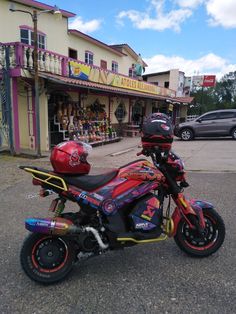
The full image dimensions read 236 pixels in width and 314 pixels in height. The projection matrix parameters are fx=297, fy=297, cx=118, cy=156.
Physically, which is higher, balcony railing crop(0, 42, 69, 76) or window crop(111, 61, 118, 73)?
window crop(111, 61, 118, 73)

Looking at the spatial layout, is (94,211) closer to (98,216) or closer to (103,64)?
(98,216)

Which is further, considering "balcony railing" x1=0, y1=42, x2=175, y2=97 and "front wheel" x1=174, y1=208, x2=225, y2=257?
"balcony railing" x1=0, y1=42, x2=175, y2=97

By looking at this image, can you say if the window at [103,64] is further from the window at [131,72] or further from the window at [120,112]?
the window at [131,72]

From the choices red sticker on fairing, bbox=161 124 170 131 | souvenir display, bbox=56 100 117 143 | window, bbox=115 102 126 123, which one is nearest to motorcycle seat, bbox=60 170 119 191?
red sticker on fairing, bbox=161 124 170 131

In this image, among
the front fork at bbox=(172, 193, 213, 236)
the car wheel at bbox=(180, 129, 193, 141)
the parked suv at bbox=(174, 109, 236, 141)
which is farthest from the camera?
the car wheel at bbox=(180, 129, 193, 141)

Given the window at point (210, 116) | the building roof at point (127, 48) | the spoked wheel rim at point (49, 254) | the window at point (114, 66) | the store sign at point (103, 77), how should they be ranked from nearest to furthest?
1. the spoked wheel rim at point (49, 254)
2. the store sign at point (103, 77)
3. the window at point (210, 116)
4. the window at point (114, 66)
5. the building roof at point (127, 48)

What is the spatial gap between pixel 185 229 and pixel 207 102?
66074 mm

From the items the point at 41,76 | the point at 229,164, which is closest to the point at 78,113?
the point at 41,76

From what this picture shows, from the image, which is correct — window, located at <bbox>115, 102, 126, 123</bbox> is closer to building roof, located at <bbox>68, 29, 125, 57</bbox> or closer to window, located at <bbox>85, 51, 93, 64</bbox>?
window, located at <bbox>85, 51, 93, 64</bbox>

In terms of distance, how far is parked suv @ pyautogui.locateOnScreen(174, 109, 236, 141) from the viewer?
1620 cm

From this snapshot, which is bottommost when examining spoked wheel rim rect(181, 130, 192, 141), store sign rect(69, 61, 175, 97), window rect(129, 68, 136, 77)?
spoked wheel rim rect(181, 130, 192, 141)

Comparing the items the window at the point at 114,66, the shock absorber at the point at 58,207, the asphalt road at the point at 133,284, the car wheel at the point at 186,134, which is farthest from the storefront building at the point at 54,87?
the shock absorber at the point at 58,207

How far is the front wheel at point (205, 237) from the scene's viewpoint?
10.7 feet

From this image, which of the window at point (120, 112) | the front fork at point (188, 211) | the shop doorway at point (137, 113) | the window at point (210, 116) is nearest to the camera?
the front fork at point (188, 211)
